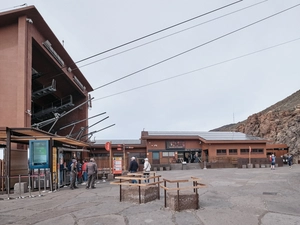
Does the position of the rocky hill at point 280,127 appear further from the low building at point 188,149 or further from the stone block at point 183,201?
the stone block at point 183,201

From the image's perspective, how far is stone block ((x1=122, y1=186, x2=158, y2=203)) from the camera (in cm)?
1045

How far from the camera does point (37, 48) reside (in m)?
24.0

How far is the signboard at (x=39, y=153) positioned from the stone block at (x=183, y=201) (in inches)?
333

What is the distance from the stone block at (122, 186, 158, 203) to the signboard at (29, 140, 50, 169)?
20.1ft

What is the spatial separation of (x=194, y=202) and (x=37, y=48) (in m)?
20.0

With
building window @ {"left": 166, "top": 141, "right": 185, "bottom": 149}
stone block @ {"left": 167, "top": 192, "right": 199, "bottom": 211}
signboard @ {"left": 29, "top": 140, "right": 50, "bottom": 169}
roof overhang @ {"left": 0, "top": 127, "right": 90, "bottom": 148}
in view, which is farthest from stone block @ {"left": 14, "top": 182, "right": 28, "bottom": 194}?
building window @ {"left": 166, "top": 141, "right": 185, "bottom": 149}

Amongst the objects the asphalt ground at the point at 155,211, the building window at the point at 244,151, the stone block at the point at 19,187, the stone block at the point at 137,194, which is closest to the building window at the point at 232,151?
the building window at the point at 244,151

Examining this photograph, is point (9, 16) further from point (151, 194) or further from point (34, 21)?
point (151, 194)

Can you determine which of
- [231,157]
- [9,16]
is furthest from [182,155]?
[9,16]

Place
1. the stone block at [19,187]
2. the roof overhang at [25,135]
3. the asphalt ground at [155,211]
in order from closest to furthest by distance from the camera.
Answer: the asphalt ground at [155,211] < the stone block at [19,187] < the roof overhang at [25,135]

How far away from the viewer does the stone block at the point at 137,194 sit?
1045cm

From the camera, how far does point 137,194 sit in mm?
10594

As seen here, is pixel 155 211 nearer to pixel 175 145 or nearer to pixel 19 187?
pixel 19 187

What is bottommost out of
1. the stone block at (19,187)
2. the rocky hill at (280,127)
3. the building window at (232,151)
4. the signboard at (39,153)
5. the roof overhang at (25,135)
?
the stone block at (19,187)
